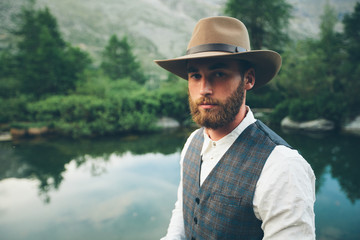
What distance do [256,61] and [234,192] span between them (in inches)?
29.3

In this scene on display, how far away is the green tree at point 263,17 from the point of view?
16391 mm

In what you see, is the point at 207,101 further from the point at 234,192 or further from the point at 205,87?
the point at 234,192

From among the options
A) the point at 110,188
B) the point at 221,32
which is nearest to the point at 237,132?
the point at 221,32

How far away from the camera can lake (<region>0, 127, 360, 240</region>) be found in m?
3.59

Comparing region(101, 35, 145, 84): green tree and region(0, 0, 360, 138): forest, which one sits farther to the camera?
region(101, 35, 145, 84): green tree

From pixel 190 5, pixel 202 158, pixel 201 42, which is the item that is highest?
pixel 190 5

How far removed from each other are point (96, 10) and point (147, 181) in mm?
110176

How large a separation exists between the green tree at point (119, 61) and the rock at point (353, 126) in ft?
67.5

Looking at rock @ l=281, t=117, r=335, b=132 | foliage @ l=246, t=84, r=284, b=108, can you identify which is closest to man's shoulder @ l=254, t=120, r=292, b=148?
Answer: rock @ l=281, t=117, r=335, b=132

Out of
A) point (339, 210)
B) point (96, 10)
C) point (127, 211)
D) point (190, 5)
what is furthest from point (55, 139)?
point (190, 5)

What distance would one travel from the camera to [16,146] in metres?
7.84

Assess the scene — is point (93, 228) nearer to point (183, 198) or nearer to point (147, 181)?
point (147, 181)

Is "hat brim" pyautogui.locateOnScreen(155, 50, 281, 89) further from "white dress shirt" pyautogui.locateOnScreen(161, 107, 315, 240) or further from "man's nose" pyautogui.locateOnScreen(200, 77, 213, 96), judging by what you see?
"white dress shirt" pyautogui.locateOnScreen(161, 107, 315, 240)

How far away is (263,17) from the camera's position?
16.8 metres
